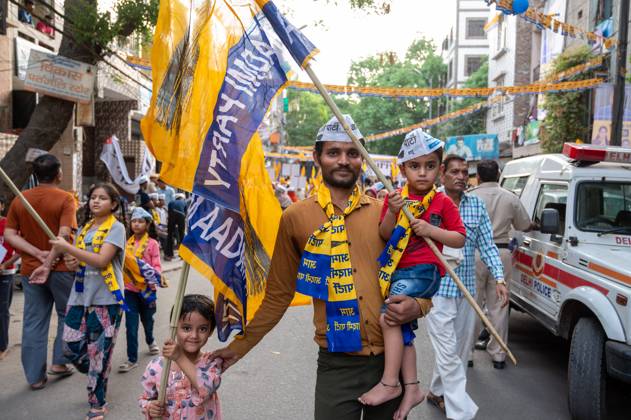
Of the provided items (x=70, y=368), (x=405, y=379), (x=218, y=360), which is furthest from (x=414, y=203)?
(x=70, y=368)

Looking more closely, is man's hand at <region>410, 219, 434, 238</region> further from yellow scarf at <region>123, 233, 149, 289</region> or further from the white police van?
yellow scarf at <region>123, 233, 149, 289</region>

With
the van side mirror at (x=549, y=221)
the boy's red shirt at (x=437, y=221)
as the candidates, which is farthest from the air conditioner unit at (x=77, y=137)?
the boy's red shirt at (x=437, y=221)

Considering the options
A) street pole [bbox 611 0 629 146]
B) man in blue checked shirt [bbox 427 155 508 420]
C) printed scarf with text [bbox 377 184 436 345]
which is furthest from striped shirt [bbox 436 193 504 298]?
street pole [bbox 611 0 629 146]

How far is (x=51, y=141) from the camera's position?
7.87 m

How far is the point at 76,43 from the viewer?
7.96 metres

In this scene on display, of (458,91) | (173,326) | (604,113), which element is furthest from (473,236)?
(458,91)

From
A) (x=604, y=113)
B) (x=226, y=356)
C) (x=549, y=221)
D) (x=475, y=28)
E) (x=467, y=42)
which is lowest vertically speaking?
(x=226, y=356)

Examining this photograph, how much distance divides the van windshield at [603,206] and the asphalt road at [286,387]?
5.25ft

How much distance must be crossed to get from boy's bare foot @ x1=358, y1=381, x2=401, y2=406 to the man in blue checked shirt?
2.20 m

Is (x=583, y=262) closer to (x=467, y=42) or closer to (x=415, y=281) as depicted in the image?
(x=415, y=281)

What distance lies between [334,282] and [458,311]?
2677 mm

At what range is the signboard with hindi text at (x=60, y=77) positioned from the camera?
7.51 m

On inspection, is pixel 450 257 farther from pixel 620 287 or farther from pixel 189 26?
pixel 189 26

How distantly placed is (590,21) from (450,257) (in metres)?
15.9
